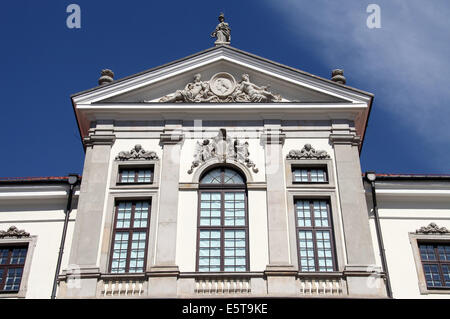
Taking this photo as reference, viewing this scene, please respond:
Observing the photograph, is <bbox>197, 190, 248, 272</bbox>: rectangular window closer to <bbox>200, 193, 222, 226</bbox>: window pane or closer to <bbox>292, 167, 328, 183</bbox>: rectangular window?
<bbox>200, 193, 222, 226</bbox>: window pane

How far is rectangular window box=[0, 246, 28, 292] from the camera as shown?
758 inches

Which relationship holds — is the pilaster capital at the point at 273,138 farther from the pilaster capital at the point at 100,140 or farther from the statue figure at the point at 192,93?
the pilaster capital at the point at 100,140

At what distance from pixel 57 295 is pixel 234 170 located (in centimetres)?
663

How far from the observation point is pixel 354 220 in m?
18.6

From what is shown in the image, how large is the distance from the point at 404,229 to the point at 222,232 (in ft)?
20.1

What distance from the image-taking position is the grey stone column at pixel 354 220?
1739 centimetres

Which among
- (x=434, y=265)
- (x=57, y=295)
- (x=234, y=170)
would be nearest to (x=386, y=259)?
(x=434, y=265)

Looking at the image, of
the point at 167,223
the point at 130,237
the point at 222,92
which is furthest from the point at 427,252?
the point at 130,237

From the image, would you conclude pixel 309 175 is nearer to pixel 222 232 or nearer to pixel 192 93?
pixel 222 232

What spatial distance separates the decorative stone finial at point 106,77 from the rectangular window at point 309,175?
7.48 metres

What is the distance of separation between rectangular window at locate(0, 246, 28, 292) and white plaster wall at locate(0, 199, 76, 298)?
44cm
